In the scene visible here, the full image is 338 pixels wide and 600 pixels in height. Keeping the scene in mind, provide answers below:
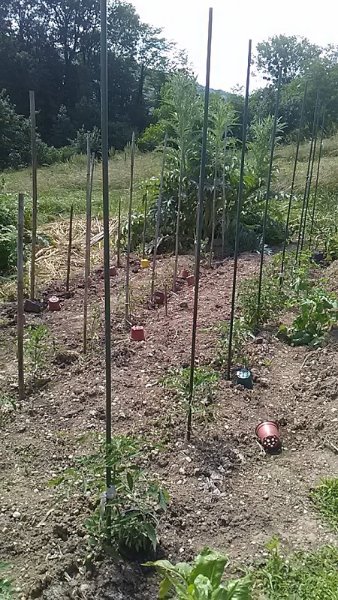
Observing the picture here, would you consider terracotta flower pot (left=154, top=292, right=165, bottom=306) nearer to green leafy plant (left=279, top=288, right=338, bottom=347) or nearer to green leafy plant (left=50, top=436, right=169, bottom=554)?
green leafy plant (left=279, top=288, right=338, bottom=347)

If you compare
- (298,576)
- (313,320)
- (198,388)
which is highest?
(313,320)

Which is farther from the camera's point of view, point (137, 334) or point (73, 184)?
point (73, 184)

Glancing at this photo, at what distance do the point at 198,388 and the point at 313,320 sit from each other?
4.21 ft

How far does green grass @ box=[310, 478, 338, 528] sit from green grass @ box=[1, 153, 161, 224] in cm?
563

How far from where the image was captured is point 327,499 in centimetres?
242

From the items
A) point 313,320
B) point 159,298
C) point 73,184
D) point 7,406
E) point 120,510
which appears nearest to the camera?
point 120,510

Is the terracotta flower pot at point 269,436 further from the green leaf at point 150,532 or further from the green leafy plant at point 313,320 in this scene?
the green leafy plant at point 313,320

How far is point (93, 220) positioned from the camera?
7.93 metres

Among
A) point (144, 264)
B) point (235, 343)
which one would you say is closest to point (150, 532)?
point (235, 343)

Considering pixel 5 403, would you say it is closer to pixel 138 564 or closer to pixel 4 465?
pixel 4 465

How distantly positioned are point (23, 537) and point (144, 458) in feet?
2.26

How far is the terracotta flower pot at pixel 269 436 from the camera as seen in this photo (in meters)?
2.80

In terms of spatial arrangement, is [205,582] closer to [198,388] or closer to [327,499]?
[327,499]

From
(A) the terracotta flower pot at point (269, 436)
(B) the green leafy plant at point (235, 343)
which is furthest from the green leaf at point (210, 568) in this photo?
(B) the green leafy plant at point (235, 343)
